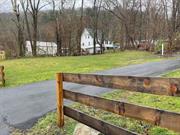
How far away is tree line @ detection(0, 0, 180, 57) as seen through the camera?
36.7m

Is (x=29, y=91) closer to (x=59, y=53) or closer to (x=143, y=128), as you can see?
(x=143, y=128)

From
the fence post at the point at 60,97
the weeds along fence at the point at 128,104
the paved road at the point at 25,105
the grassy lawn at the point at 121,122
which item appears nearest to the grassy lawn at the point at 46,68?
the paved road at the point at 25,105

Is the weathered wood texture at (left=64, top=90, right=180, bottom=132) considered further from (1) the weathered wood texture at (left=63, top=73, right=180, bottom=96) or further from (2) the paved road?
(2) the paved road

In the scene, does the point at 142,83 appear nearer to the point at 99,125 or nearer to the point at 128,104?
the point at 128,104

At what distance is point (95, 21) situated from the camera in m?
43.7

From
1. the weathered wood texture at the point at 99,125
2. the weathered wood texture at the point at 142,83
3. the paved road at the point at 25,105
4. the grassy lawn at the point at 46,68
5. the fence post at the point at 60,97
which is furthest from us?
the grassy lawn at the point at 46,68

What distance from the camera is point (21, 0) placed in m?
36.8

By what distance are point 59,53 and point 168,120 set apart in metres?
35.4

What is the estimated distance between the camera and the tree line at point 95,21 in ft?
120

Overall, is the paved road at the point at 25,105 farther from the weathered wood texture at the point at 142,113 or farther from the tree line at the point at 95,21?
the tree line at the point at 95,21

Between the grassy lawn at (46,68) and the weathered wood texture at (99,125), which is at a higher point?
the weathered wood texture at (99,125)

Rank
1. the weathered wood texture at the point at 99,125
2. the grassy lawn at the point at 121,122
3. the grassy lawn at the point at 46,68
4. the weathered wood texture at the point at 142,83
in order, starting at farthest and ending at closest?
1. the grassy lawn at the point at 46,68
2. the grassy lawn at the point at 121,122
3. the weathered wood texture at the point at 99,125
4. the weathered wood texture at the point at 142,83

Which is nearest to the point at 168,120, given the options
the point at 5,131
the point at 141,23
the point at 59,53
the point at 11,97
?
the point at 5,131

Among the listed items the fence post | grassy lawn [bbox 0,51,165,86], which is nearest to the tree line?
grassy lawn [bbox 0,51,165,86]
